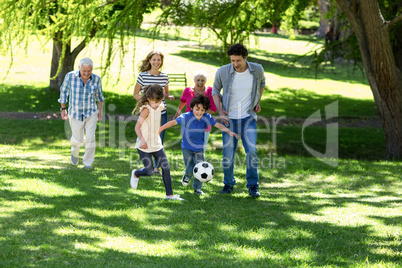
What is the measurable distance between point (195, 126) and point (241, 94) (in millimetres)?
845

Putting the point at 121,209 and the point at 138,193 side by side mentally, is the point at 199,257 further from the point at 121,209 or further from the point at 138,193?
the point at 138,193

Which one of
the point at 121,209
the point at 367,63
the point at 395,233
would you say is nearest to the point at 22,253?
the point at 121,209

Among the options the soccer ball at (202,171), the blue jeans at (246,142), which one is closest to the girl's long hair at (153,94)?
the soccer ball at (202,171)

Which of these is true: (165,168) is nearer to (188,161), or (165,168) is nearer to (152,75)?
(188,161)

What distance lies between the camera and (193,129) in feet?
23.0

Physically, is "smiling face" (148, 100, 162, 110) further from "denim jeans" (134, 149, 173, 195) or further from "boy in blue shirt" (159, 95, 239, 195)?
"denim jeans" (134, 149, 173, 195)

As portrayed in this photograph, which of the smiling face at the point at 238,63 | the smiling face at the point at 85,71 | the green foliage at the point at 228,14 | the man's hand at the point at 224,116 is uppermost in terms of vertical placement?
the green foliage at the point at 228,14

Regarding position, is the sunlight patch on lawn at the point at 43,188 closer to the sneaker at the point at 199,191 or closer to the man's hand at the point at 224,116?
the sneaker at the point at 199,191

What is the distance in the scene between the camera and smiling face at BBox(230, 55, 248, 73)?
279 inches

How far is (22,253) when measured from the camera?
4523 mm

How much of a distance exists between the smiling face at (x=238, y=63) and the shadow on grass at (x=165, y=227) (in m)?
1.89

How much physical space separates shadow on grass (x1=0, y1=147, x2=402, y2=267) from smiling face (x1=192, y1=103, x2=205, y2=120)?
3.91 ft

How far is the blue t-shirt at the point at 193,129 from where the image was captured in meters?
6.98

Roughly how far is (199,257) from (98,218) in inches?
62.0
